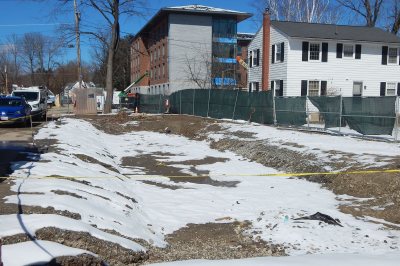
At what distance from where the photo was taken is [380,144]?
14.6 meters

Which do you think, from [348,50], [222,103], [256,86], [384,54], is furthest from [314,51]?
[222,103]

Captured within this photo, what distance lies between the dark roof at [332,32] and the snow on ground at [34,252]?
3091cm

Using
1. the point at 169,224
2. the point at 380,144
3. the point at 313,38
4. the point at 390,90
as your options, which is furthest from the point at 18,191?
the point at 390,90

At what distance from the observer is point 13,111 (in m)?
22.1

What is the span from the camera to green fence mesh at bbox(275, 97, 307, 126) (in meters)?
21.1

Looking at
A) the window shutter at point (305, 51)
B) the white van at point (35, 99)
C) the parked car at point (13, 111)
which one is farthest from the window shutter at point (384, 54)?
the parked car at point (13, 111)

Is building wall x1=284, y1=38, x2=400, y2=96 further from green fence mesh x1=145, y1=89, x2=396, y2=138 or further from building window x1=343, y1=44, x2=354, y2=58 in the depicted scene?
green fence mesh x1=145, y1=89, x2=396, y2=138

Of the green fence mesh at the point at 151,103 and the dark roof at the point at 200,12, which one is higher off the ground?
the dark roof at the point at 200,12

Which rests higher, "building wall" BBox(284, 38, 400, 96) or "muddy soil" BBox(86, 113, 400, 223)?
"building wall" BBox(284, 38, 400, 96)

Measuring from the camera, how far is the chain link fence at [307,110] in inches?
641

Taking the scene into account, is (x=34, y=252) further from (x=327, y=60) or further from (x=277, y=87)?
(x=327, y=60)

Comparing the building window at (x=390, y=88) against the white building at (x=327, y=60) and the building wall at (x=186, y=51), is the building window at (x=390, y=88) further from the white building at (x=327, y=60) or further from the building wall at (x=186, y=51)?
the building wall at (x=186, y=51)

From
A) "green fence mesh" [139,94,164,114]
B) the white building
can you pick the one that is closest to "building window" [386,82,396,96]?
the white building

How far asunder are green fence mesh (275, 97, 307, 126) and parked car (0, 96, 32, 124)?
1319 centimetres
